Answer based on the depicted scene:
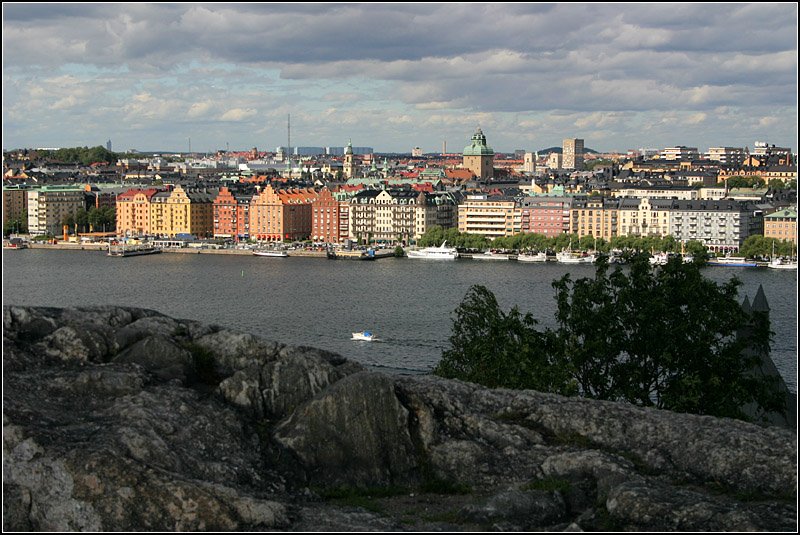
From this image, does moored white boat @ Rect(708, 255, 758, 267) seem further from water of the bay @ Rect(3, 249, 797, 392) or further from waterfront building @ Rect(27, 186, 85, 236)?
waterfront building @ Rect(27, 186, 85, 236)

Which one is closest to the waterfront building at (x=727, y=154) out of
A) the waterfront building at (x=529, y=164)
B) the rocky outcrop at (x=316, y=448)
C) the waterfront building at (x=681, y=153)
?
the waterfront building at (x=681, y=153)

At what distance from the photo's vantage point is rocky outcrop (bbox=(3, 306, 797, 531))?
462 cm

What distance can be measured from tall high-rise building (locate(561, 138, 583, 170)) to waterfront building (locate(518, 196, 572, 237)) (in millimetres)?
58094

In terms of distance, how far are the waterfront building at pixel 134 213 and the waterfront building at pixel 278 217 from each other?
4704 mm

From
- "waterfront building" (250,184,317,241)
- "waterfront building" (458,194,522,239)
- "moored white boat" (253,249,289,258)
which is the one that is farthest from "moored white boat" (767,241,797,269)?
"waterfront building" (250,184,317,241)

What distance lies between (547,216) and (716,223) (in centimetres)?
631

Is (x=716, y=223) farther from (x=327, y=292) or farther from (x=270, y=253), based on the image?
(x=327, y=292)

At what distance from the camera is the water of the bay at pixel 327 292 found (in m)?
20.3

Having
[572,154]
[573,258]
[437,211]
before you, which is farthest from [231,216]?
[572,154]

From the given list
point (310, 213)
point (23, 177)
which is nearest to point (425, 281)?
point (310, 213)

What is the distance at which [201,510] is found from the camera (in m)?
4.60

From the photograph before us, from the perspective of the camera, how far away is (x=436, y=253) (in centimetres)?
4281

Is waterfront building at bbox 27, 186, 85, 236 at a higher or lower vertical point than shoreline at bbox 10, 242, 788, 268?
higher

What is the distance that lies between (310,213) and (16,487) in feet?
158
